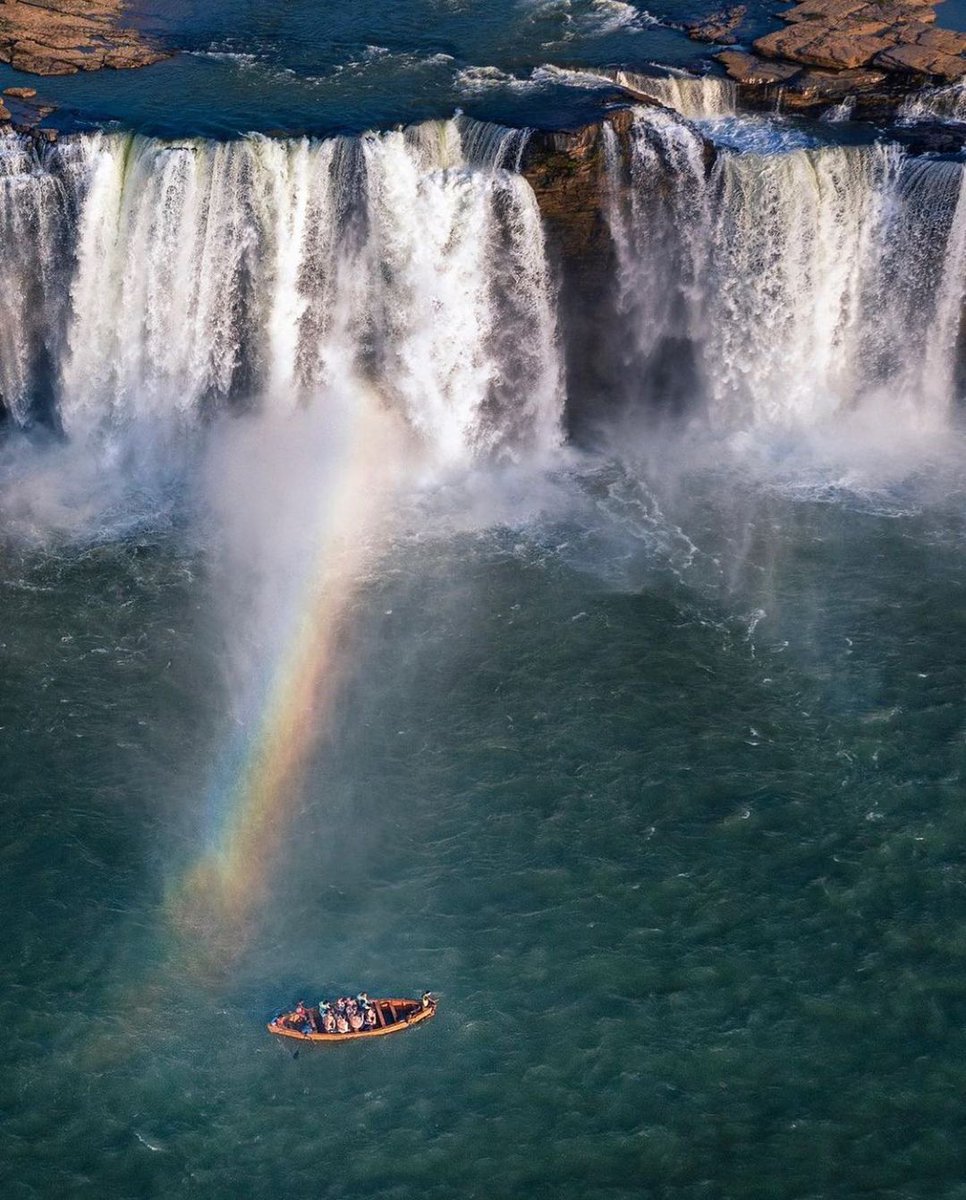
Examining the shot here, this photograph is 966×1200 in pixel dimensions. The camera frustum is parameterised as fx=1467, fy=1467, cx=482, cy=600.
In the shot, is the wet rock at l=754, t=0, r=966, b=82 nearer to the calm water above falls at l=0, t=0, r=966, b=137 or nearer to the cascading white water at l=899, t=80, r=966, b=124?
the cascading white water at l=899, t=80, r=966, b=124

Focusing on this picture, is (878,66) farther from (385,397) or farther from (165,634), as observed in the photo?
(165,634)

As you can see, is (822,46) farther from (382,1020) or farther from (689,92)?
(382,1020)

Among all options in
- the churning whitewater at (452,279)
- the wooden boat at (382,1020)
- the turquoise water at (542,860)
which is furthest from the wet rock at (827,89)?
the wooden boat at (382,1020)

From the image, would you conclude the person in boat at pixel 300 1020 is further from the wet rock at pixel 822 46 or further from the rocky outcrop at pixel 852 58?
the wet rock at pixel 822 46

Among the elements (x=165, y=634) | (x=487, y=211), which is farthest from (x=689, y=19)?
(x=165, y=634)

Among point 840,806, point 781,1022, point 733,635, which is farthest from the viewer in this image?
point 733,635

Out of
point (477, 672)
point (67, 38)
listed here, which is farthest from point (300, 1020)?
point (67, 38)
